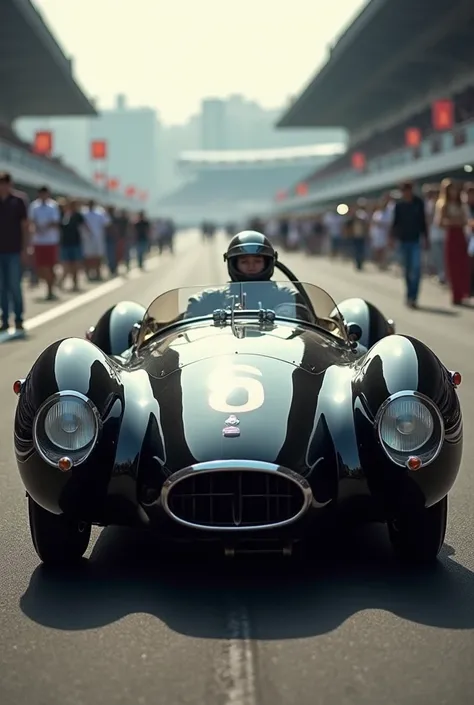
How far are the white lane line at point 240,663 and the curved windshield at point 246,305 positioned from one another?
91.8 inches

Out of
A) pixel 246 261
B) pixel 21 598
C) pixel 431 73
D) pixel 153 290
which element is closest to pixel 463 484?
pixel 246 261

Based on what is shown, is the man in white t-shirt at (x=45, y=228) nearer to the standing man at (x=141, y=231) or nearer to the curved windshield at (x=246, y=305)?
the standing man at (x=141, y=231)

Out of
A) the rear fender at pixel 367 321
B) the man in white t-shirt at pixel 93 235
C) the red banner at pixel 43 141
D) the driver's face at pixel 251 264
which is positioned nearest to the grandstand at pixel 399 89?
the man in white t-shirt at pixel 93 235

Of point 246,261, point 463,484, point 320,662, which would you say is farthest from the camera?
point 246,261

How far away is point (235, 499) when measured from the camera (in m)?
4.53

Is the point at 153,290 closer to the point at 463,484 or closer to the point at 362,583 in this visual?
the point at 463,484

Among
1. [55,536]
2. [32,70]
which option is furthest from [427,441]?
[32,70]

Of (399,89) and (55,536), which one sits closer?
(55,536)

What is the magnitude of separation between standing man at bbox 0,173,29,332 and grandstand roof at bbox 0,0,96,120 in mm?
26940

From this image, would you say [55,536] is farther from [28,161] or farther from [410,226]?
[28,161]

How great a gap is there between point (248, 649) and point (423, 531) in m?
1.15

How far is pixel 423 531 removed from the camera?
4863 millimetres

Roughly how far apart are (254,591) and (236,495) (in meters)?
0.37

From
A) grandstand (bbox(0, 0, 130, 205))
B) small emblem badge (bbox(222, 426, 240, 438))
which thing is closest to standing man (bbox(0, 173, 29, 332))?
small emblem badge (bbox(222, 426, 240, 438))
